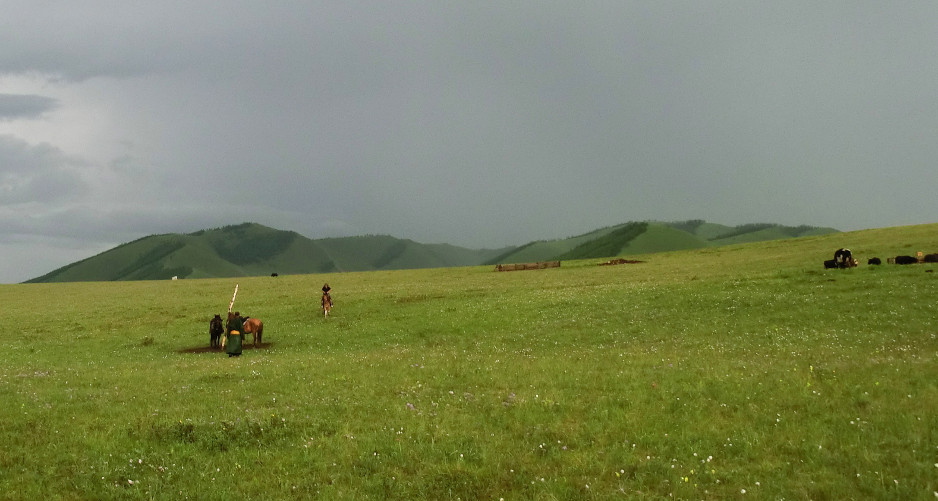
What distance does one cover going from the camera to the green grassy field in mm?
10438

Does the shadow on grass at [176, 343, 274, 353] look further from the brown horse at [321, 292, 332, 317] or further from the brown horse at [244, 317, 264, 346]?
the brown horse at [321, 292, 332, 317]

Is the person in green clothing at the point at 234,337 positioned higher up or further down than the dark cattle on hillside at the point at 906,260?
further down

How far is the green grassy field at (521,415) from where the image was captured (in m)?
10.4

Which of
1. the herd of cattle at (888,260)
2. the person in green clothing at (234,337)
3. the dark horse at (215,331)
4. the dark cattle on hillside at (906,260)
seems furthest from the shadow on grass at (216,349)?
the dark cattle on hillside at (906,260)

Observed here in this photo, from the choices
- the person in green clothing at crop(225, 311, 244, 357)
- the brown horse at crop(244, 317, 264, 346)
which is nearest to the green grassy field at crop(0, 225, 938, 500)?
the person in green clothing at crop(225, 311, 244, 357)

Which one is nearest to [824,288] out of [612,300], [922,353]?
Result: [612,300]

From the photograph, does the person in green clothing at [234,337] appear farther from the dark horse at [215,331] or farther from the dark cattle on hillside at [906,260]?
the dark cattle on hillside at [906,260]

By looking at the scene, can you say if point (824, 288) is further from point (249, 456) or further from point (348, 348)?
point (249, 456)

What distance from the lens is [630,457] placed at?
1123 centimetres

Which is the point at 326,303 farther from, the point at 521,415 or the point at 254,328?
the point at 521,415

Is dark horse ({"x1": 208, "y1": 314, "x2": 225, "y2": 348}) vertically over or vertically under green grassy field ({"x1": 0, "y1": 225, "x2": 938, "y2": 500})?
over

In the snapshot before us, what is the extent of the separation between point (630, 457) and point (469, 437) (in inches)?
146

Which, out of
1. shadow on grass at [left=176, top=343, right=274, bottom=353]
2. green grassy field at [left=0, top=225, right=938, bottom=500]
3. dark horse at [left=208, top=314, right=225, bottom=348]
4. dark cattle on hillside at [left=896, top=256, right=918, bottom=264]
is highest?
dark cattle on hillside at [left=896, top=256, right=918, bottom=264]

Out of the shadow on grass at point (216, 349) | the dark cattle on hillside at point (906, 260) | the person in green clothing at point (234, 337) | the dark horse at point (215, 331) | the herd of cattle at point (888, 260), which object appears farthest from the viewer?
the herd of cattle at point (888, 260)
